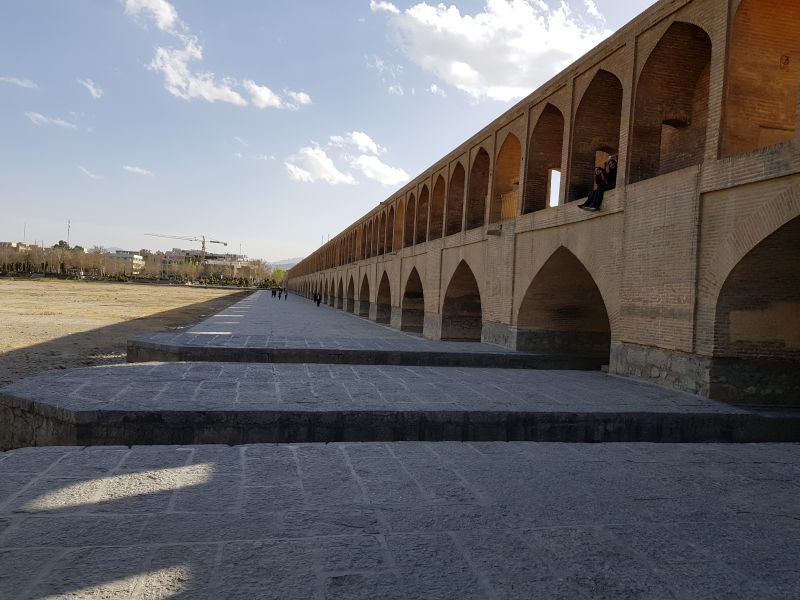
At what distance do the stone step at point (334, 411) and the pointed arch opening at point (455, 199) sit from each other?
8.95 metres

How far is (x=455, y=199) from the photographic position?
15.3 meters

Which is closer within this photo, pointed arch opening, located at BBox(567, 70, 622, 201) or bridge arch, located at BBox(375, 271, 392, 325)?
pointed arch opening, located at BBox(567, 70, 622, 201)

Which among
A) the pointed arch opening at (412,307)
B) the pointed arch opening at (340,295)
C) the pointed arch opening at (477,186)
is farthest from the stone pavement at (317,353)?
the pointed arch opening at (340,295)

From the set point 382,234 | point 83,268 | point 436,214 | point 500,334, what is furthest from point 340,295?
point 83,268

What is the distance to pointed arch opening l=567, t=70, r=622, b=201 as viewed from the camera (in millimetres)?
9453

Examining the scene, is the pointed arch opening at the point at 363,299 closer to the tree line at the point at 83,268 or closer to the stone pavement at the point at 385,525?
the stone pavement at the point at 385,525

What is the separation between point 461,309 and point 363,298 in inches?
488

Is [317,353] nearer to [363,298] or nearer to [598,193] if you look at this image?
[598,193]

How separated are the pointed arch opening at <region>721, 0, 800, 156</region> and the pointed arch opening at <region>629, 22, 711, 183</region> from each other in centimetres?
108

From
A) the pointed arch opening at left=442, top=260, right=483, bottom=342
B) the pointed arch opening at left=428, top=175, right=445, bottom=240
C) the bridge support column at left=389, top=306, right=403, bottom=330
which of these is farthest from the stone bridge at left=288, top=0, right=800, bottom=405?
the bridge support column at left=389, top=306, right=403, bottom=330

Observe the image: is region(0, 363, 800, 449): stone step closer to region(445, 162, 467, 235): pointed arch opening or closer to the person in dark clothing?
the person in dark clothing

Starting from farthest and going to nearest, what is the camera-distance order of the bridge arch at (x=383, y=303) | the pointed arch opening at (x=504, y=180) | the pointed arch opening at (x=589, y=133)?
the bridge arch at (x=383, y=303), the pointed arch opening at (x=504, y=180), the pointed arch opening at (x=589, y=133)

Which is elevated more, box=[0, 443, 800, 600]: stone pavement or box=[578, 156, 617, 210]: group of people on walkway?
box=[578, 156, 617, 210]: group of people on walkway

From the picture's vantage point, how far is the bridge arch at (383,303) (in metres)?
21.5
